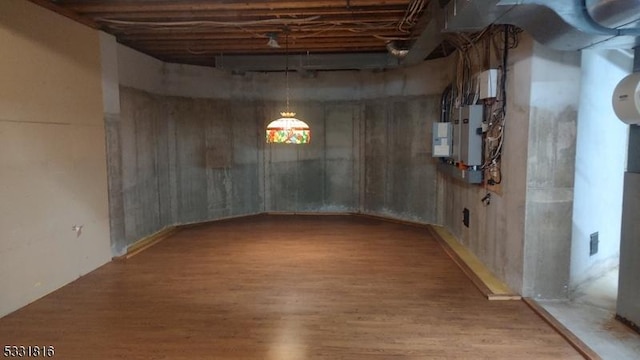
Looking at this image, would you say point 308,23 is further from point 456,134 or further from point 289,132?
point 456,134

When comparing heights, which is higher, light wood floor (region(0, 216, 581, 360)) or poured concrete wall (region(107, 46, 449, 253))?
poured concrete wall (region(107, 46, 449, 253))

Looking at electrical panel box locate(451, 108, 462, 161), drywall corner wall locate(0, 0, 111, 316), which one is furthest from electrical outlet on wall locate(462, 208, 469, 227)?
drywall corner wall locate(0, 0, 111, 316)

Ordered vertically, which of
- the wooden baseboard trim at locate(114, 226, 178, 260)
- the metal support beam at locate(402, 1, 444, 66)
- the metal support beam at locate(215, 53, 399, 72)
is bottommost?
the wooden baseboard trim at locate(114, 226, 178, 260)

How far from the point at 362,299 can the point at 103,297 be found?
2359mm

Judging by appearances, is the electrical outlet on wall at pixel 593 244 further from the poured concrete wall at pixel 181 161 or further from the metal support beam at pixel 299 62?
the poured concrete wall at pixel 181 161

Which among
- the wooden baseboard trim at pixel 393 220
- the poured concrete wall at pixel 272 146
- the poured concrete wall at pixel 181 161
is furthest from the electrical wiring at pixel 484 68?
the poured concrete wall at pixel 181 161

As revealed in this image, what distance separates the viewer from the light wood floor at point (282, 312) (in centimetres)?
273

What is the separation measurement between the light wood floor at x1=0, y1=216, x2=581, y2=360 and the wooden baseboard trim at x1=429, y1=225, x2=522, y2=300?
0.09m

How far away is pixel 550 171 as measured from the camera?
337 cm

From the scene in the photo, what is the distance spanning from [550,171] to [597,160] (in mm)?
743

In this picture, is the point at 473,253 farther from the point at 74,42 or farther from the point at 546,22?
the point at 74,42

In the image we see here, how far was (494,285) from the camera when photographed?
3811 mm

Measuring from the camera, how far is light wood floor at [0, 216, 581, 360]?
2.73 metres

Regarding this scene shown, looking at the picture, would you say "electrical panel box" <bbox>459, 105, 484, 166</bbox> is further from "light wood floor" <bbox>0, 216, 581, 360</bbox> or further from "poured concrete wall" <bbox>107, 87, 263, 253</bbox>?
"poured concrete wall" <bbox>107, 87, 263, 253</bbox>
